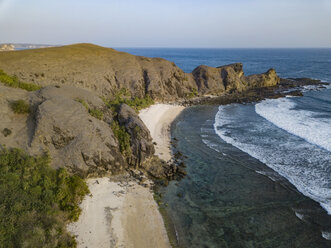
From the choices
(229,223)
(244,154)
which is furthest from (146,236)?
(244,154)

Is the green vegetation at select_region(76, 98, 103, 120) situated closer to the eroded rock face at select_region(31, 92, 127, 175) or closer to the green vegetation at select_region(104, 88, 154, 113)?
the eroded rock face at select_region(31, 92, 127, 175)

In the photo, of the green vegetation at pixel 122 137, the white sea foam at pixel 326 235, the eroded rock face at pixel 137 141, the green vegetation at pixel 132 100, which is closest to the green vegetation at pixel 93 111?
the green vegetation at pixel 122 137

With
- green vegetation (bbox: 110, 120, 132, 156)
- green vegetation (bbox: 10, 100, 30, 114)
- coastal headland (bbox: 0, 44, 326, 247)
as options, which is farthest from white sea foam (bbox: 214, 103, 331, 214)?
green vegetation (bbox: 10, 100, 30, 114)

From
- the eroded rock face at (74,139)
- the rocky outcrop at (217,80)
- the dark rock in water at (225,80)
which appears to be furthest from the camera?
the dark rock in water at (225,80)

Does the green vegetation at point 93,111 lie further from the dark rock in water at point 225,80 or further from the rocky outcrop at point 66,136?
the dark rock in water at point 225,80

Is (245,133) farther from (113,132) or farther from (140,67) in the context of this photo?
(140,67)
